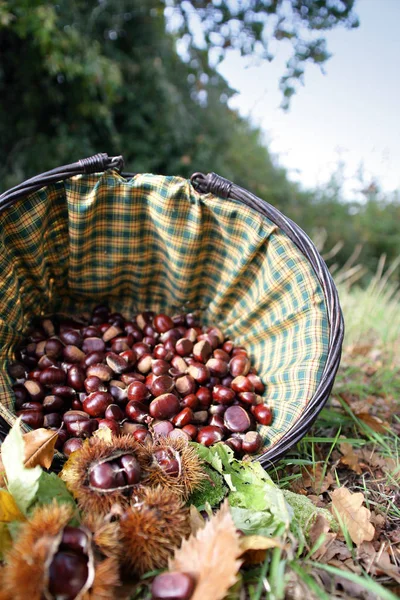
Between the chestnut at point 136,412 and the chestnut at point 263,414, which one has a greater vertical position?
the chestnut at point 263,414

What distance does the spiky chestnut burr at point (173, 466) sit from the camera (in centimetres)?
123

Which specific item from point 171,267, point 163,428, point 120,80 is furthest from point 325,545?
point 120,80

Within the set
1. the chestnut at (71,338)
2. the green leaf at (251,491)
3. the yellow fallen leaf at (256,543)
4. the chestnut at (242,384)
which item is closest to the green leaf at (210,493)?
the green leaf at (251,491)

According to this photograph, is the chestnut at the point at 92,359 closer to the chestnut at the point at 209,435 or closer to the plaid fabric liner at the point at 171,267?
the plaid fabric liner at the point at 171,267

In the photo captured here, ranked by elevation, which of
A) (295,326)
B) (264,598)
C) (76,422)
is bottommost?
(76,422)

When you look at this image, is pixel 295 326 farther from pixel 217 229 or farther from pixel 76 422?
pixel 76 422

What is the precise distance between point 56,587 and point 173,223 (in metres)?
1.30

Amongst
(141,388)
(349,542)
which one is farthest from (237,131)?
(349,542)

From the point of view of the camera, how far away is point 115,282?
208 cm

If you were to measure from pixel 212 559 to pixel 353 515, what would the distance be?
0.65m

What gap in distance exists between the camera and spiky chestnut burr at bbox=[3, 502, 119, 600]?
90 centimetres

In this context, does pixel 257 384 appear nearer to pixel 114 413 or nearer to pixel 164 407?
pixel 164 407

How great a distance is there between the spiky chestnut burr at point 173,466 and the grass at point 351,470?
0.28 m

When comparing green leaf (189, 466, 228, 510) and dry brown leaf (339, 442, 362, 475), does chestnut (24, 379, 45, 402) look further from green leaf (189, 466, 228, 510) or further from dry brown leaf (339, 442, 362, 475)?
dry brown leaf (339, 442, 362, 475)
